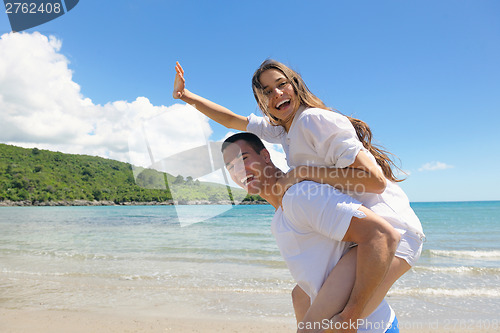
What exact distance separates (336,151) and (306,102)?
475 millimetres

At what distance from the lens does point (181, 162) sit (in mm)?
2830

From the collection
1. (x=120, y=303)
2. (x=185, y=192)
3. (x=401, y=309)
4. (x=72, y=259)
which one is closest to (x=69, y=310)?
(x=120, y=303)

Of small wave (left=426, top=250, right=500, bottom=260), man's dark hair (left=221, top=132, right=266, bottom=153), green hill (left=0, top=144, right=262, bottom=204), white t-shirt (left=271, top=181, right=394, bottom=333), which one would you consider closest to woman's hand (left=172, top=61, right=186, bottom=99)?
man's dark hair (left=221, top=132, right=266, bottom=153)

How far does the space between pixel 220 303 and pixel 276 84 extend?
492 centimetres

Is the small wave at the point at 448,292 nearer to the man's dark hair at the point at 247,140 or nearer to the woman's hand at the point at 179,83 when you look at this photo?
the man's dark hair at the point at 247,140

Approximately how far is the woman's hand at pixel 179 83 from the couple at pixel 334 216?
33.6 inches

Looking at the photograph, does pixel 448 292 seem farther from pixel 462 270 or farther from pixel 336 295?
pixel 336 295

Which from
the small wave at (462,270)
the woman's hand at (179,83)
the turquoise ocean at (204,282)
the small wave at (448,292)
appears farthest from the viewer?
the small wave at (462,270)

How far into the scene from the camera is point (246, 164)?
2029 mm

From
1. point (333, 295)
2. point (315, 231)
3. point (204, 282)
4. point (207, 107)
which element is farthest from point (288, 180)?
point (204, 282)

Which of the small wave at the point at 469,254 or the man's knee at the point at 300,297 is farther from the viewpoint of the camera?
the small wave at the point at 469,254

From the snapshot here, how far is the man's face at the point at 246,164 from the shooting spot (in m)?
2.00

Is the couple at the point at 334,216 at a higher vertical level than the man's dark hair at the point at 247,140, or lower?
lower

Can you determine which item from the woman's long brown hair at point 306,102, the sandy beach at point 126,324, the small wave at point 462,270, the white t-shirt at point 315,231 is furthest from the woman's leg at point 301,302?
the small wave at point 462,270
